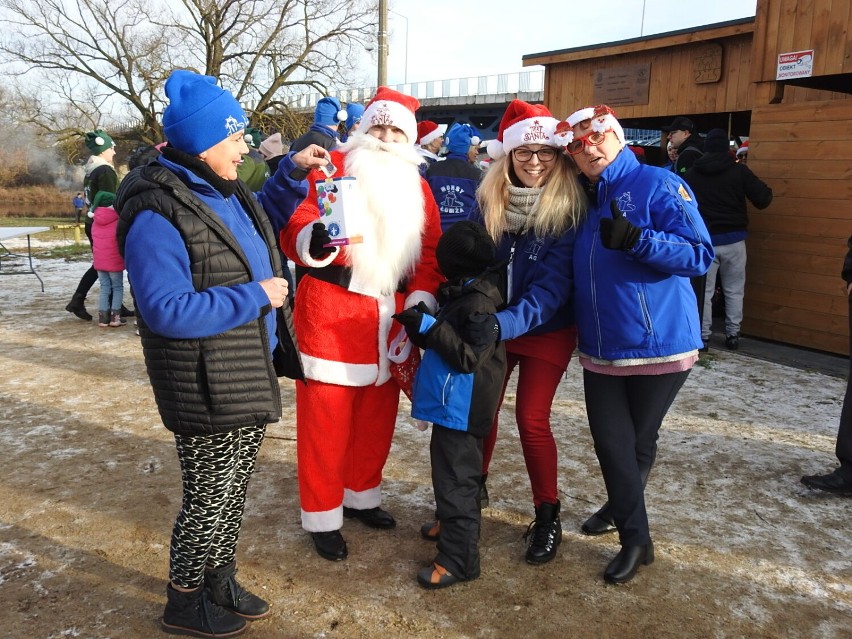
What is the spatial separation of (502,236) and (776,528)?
73.0 inches

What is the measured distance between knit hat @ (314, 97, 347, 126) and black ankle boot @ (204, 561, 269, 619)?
14.9 feet

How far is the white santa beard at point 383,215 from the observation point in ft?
9.20

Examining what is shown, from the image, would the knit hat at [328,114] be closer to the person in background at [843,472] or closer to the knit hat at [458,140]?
the knit hat at [458,140]

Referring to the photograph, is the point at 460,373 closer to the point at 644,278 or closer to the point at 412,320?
the point at 412,320

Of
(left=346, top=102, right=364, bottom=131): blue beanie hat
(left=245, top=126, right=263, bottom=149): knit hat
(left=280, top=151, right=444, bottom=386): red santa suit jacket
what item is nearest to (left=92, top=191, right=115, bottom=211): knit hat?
(left=245, top=126, right=263, bottom=149): knit hat

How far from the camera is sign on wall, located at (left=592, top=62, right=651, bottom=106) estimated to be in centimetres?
973

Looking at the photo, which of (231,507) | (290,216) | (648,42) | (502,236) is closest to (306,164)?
Answer: (290,216)

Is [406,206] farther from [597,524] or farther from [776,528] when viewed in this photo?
[776,528]

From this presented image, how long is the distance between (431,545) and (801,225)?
521cm

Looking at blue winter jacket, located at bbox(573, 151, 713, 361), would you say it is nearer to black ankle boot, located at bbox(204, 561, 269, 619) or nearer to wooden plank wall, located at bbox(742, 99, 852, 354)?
black ankle boot, located at bbox(204, 561, 269, 619)

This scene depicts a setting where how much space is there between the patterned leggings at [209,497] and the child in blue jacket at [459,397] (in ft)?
2.27

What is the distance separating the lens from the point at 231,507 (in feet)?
7.97

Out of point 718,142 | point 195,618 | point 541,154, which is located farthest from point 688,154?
point 195,618

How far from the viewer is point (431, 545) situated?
3049 mm
